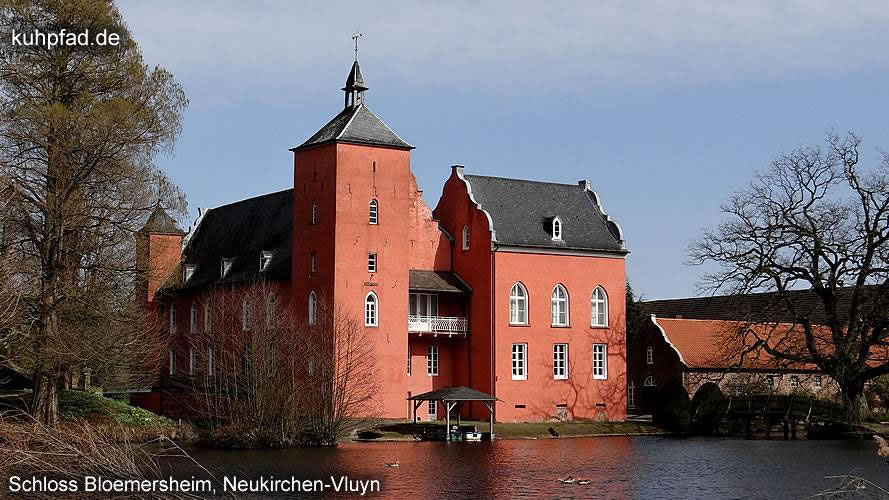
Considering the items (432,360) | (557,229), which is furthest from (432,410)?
(557,229)

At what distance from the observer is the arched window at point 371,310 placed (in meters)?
48.0

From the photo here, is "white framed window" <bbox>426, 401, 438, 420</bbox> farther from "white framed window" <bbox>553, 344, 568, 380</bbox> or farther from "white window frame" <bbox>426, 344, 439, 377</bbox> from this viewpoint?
"white framed window" <bbox>553, 344, 568, 380</bbox>

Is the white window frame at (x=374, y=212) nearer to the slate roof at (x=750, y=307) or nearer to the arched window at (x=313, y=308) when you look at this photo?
the arched window at (x=313, y=308)

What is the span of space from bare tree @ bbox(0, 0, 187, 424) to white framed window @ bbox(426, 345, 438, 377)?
656 inches

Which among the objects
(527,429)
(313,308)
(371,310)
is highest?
(313,308)

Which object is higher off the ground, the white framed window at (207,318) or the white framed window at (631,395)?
the white framed window at (207,318)

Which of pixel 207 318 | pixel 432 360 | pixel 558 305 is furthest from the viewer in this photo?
pixel 207 318

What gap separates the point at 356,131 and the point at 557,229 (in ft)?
32.0

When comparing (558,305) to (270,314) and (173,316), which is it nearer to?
(270,314)

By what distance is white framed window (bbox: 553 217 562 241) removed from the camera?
52406mm

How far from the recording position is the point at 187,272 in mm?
58719

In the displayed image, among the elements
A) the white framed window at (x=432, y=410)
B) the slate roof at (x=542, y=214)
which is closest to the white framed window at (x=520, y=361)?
the white framed window at (x=432, y=410)

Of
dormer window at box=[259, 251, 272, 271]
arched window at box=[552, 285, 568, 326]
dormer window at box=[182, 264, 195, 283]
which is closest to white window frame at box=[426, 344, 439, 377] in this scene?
arched window at box=[552, 285, 568, 326]

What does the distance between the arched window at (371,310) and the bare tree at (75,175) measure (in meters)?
12.3
